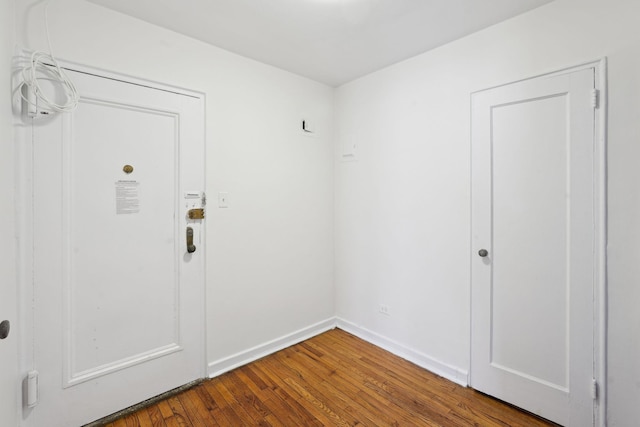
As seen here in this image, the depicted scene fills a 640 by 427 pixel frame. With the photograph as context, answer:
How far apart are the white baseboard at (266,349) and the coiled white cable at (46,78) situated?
1.95m

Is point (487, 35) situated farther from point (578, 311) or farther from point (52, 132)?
point (52, 132)

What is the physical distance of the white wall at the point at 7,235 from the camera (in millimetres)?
1252

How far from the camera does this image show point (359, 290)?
291 cm

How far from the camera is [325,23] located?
1940mm

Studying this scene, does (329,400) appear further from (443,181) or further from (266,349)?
(443,181)

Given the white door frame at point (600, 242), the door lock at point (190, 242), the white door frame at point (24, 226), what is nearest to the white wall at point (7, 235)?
the white door frame at point (24, 226)

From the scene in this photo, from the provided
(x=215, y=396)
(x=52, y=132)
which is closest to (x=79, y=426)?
(x=215, y=396)

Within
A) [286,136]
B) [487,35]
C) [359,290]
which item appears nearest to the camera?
[487,35]

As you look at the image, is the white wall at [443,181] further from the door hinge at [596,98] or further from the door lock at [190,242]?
the door lock at [190,242]

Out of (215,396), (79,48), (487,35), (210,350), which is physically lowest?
(215,396)

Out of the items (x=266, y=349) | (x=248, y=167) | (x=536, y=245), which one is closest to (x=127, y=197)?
(x=248, y=167)

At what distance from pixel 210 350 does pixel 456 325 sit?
188 cm

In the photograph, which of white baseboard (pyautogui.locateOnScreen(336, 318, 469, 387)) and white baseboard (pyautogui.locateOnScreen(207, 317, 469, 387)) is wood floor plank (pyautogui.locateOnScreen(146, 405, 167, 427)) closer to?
white baseboard (pyautogui.locateOnScreen(207, 317, 469, 387))

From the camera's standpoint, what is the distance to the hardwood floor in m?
1.79
